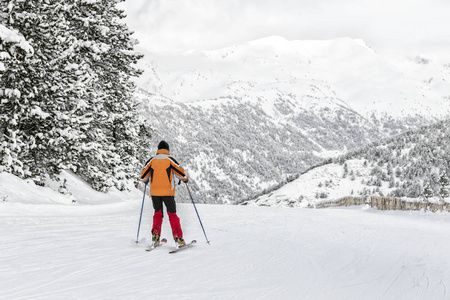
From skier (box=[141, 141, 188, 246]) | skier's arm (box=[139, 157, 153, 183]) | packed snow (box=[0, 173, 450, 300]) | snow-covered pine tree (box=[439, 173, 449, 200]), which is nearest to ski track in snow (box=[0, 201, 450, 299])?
packed snow (box=[0, 173, 450, 300])

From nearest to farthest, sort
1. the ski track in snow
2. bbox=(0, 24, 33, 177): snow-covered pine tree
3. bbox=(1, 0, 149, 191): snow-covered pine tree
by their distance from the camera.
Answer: the ski track in snow < bbox=(0, 24, 33, 177): snow-covered pine tree < bbox=(1, 0, 149, 191): snow-covered pine tree

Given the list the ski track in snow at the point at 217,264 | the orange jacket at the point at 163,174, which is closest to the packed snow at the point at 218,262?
the ski track in snow at the point at 217,264

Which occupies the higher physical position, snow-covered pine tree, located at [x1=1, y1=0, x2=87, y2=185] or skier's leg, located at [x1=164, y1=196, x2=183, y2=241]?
snow-covered pine tree, located at [x1=1, y1=0, x2=87, y2=185]

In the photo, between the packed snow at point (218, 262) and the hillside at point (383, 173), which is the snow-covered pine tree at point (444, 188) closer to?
the hillside at point (383, 173)

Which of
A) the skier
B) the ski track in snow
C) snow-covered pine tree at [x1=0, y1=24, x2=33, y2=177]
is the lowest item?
the ski track in snow

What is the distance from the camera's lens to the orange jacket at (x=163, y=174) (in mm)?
7738

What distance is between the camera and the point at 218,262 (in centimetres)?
698

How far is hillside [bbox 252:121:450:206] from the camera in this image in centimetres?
3444

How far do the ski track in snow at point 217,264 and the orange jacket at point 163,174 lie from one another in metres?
1.20

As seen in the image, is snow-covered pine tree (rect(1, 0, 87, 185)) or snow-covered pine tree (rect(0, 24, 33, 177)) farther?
snow-covered pine tree (rect(1, 0, 87, 185))

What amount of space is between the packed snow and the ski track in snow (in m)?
0.02

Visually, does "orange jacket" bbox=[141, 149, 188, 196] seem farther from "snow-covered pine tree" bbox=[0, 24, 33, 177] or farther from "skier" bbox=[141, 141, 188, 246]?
"snow-covered pine tree" bbox=[0, 24, 33, 177]

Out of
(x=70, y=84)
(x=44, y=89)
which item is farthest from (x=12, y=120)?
(x=70, y=84)

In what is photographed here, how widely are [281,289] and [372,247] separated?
180 inches
